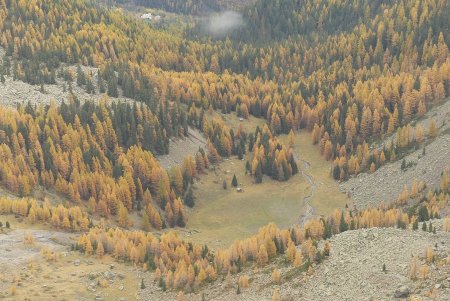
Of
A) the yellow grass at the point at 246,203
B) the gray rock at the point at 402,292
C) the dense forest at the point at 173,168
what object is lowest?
the yellow grass at the point at 246,203

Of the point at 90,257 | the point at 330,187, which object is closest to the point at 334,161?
the point at 330,187

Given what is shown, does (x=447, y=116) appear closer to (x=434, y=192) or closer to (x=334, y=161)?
(x=334, y=161)

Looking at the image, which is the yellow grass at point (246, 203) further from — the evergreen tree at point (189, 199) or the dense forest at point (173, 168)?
the dense forest at point (173, 168)

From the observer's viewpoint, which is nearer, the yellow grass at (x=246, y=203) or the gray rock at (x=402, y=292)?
the gray rock at (x=402, y=292)

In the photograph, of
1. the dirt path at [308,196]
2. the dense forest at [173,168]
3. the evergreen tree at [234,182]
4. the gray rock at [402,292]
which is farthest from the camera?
the evergreen tree at [234,182]

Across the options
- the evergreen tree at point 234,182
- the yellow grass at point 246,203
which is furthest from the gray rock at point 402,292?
the evergreen tree at point 234,182

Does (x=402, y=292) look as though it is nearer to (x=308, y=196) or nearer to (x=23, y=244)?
(x=23, y=244)

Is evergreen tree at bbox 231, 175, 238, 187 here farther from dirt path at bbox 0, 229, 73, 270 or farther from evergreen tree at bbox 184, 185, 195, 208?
dirt path at bbox 0, 229, 73, 270

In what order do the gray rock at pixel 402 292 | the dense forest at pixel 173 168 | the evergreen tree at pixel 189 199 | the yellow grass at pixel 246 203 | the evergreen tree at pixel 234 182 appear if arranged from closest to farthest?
the gray rock at pixel 402 292, the dense forest at pixel 173 168, the yellow grass at pixel 246 203, the evergreen tree at pixel 189 199, the evergreen tree at pixel 234 182
